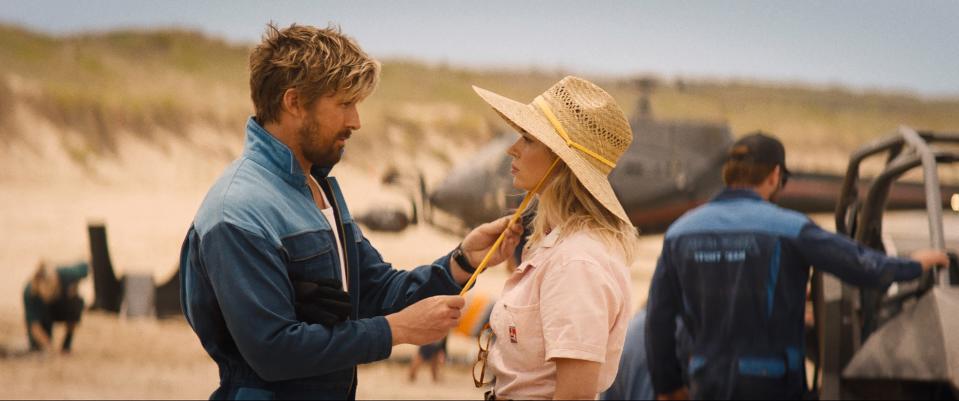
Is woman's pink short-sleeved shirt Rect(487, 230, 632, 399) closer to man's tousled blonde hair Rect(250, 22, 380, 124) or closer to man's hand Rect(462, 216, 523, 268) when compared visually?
man's hand Rect(462, 216, 523, 268)

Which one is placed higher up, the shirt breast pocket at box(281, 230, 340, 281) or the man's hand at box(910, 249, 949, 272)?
the shirt breast pocket at box(281, 230, 340, 281)

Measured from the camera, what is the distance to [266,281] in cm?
207

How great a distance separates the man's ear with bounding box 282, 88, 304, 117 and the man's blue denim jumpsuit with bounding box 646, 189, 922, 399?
1.86 meters

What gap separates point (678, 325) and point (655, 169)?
1246 centimetres

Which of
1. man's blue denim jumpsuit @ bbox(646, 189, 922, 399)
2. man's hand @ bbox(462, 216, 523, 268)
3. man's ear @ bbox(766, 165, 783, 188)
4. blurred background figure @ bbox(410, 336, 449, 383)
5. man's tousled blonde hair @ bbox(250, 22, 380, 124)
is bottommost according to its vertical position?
blurred background figure @ bbox(410, 336, 449, 383)

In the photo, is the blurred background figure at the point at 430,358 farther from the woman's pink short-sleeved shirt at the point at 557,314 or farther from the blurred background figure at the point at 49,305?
the woman's pink short-sleeved shirt at the point at 557,314

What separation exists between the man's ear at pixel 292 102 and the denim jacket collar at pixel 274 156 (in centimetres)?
7

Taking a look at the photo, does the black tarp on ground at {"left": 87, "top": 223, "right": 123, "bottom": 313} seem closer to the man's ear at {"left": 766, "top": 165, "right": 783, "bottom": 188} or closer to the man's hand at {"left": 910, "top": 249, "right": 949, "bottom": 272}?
the man's ear at {"left": 766, "top": 165, "right": 783, "bottom": 188}

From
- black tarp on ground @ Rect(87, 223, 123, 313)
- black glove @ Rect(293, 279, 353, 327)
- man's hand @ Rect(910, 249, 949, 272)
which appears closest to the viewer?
black glove @ Rect(293, 279, 353, 327)

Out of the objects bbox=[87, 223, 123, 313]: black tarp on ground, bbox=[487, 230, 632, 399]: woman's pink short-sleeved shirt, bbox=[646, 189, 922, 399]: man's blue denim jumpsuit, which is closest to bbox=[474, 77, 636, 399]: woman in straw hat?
bbox=[487, 230, 632, 399]: woman's pink short-sleeved shirt

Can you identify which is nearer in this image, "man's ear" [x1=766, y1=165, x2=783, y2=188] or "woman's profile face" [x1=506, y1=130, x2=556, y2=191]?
"woman's profile face" [x1=506, y1=130, x2=556, y2=191]

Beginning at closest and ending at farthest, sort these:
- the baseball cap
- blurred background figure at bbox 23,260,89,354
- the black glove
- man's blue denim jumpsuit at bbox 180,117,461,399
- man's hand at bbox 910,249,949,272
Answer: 1. man's blue denim jumpsuit at bbox 180,117,461,399
2. the black glove
3. man's hand at bbox 910,249,949,272
4. the baseball cap
5. blurred background figure at bbox 23,260,89,354

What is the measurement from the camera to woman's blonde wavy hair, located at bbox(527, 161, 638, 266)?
221 centimetres

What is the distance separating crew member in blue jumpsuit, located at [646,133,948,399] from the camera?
353cm
